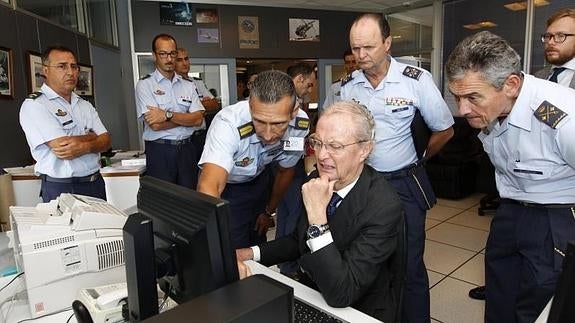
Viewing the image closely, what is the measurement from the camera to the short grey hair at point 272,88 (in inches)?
61.9

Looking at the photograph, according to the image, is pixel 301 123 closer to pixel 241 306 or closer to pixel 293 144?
pixel 293 144

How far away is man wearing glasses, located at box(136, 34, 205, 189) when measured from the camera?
321 cm

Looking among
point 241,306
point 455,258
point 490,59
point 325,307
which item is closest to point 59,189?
point 325,307

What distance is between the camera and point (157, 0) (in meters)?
5.31

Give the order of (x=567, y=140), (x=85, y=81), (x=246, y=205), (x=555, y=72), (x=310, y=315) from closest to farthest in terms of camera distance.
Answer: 1. (x=310, y=315)
2. (x=567, y=140)
3. (x=246, y=205)
4. (x=555, y=72)
5. (x=85, y=81)

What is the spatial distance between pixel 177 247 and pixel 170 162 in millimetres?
2536

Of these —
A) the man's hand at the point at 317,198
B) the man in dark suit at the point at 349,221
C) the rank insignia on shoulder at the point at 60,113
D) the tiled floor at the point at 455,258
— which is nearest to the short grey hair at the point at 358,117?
the man in dark suit at the point at 349,221

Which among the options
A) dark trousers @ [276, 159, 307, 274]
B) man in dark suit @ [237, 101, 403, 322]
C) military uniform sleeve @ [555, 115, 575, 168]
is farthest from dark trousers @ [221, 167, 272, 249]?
military uniform sleeve @ [555, 115, 575, 168]

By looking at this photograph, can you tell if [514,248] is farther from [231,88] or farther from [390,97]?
[231,88]

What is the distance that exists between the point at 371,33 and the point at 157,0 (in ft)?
14.4

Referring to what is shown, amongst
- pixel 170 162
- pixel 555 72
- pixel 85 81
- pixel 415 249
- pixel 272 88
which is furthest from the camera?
pixel 85 81

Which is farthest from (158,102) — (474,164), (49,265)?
(474,164)

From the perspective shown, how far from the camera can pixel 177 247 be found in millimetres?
848

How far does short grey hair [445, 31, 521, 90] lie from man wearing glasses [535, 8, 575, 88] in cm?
156
